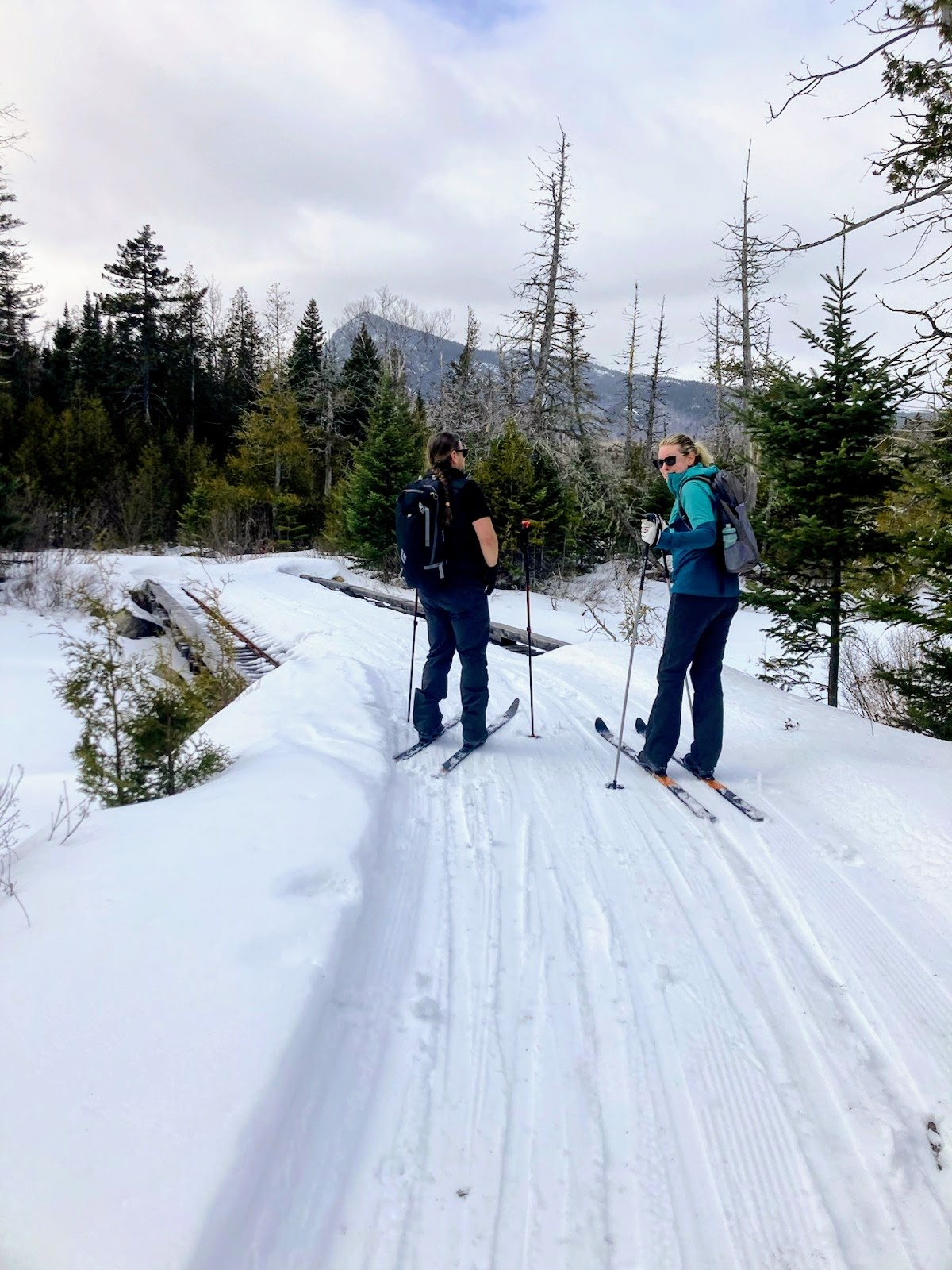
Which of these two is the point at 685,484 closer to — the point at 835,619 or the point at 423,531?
the point at 423,531

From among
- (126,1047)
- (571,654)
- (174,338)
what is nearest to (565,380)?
(571,654)

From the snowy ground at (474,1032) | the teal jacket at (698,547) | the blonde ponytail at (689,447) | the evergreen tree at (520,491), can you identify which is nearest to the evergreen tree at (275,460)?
the evergreen tree at (520,491)

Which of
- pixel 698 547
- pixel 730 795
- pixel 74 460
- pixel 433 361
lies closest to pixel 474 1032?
pixel 730 795

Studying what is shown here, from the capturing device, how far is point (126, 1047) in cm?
183

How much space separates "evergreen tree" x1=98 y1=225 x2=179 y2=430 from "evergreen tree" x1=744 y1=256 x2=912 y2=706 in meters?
40.5

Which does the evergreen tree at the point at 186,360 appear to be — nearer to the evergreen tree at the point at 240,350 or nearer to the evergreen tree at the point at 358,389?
the evergreen tree at the point at 240,350

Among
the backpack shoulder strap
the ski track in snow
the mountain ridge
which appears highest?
the mountain ridge

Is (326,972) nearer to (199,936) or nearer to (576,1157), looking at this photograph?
(199,936)

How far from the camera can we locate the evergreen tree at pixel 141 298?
133ft

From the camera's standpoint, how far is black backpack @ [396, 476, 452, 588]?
14.2 feet

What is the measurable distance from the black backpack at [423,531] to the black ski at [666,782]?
1823mm

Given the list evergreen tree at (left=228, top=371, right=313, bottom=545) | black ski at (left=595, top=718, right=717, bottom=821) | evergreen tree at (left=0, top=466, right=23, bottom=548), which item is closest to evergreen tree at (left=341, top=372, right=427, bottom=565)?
evergreen tree at (left=228, top=371, right=313, bottom=545)

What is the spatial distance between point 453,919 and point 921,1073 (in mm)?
1692

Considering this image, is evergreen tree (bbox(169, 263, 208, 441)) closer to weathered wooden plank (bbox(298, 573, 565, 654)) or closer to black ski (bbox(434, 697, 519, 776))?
weathered wooden plank (bbox(298, 573, 565, 654))
